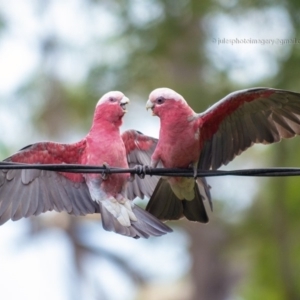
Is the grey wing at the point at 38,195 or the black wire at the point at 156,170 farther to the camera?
the grey wing at the point at 38,195

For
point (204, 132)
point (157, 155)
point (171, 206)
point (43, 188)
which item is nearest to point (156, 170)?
point (157, 155)

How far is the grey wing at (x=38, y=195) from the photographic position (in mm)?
6695

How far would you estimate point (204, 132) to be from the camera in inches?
263

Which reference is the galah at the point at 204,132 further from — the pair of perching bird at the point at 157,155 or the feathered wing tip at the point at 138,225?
the feathered wing tip at the point at 138,225

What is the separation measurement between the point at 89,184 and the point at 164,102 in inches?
38.1

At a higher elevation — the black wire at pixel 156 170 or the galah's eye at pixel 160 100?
the galah's eye at pixel 160 100

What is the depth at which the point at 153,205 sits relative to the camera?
22.3ft

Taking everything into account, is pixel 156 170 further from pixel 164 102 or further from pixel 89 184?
pixel 89 184

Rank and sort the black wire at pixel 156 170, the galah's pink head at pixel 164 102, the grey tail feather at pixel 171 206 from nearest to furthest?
the black wire at pixel 156 170 < the galah's pink head at pixel 164 102 < the grey tail feather at pixel 171 206

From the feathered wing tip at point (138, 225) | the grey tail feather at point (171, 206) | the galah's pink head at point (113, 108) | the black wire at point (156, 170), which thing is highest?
the galah's pink head at point (113, 108)

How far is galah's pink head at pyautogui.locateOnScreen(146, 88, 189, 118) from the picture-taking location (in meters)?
6.43

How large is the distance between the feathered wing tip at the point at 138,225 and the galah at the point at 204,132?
1.01 ft

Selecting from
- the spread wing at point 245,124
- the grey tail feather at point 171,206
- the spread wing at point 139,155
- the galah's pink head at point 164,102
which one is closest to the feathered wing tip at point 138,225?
the grey tail feather at point 171,206

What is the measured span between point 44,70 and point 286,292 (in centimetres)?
790
